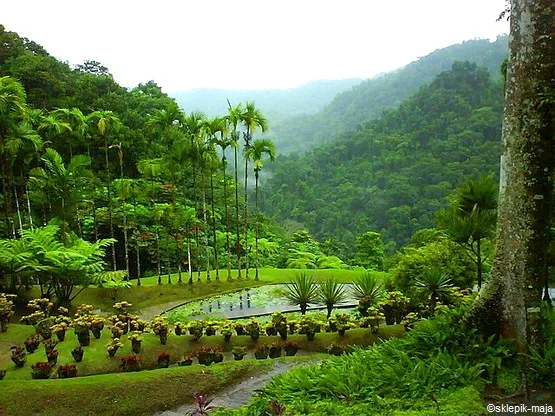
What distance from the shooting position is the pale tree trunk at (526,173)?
4.32 metres

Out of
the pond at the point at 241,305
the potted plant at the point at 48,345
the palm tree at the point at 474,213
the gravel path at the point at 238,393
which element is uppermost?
the palm tree at the point at 474,213

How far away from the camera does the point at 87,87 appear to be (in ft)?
72.2

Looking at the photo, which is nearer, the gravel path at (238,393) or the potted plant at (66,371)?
the gravel path at (238,393)

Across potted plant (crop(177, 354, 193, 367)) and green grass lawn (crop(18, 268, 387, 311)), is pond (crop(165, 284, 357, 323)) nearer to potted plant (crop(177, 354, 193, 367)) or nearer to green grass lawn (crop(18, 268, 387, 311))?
green grass lawn (crop(18, 268, 387, 311))

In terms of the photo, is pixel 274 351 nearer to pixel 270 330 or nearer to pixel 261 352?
pixel 261 352

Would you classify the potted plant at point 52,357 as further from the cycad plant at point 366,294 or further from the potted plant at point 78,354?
the cycad plant at point 366,294

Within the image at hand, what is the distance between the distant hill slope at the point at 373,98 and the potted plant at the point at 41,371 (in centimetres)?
6109

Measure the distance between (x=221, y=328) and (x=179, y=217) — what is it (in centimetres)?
730

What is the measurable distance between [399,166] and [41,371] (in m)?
37.5

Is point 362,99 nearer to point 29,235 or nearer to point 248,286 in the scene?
point 248,286

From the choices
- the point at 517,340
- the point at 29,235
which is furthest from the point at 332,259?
the point at 517,340

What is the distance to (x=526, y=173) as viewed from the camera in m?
4.46

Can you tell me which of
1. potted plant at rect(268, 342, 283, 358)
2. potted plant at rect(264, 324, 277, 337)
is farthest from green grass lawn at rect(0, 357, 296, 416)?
potted plant at rect(264, 324, 277, 337)

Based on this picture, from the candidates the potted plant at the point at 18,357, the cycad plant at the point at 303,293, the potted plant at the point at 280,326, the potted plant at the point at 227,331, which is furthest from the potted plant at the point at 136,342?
the cycad plant at the point at 303,293
